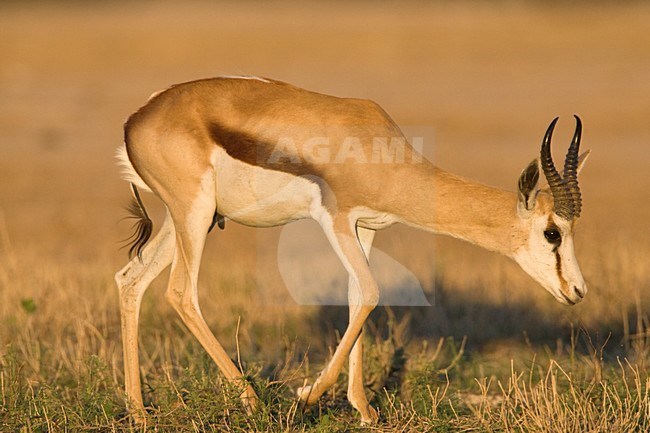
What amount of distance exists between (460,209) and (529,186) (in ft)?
1.44

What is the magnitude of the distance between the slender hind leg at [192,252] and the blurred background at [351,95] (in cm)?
114

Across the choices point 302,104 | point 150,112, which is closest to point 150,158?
point 150,112

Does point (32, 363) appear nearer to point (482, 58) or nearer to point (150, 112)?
point (150, 112)

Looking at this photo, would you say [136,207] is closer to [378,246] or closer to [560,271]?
[560,271]

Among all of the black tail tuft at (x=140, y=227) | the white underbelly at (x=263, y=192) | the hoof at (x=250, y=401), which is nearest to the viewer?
the hoof at (x=250, y=401)

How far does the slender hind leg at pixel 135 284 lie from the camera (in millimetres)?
6215

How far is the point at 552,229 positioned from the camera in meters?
5.79

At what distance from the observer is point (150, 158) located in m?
6.25

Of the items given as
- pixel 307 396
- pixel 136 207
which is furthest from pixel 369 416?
pixel 136 207

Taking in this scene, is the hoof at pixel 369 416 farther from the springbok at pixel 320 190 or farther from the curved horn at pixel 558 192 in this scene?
the curved horn at pixel 558 192

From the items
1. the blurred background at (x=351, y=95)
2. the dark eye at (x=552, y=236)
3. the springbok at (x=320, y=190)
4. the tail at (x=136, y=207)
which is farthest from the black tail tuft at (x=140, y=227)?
the dark eye at (x=552, y=236)

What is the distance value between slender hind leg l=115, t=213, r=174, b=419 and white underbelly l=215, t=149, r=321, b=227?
0.60m

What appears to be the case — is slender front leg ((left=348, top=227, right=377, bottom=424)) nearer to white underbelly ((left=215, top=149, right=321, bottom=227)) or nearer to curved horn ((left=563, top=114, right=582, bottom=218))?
white underbelly ((left=215, top=149, right=321, bottom=227))

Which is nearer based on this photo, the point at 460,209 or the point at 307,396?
the point at 307,396
